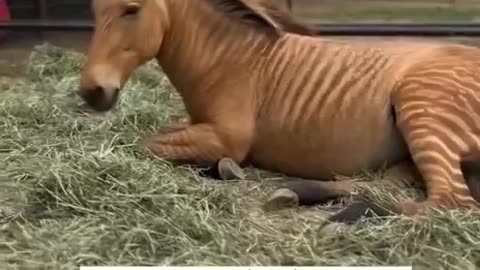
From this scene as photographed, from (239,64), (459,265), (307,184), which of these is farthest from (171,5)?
(459,265)

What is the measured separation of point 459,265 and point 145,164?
0.99m

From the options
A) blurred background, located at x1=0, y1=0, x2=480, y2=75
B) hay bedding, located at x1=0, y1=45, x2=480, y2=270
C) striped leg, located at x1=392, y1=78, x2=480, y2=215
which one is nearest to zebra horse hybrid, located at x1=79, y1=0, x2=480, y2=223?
striped leg, located at x1=392, y1=78, x2=480, y2=215

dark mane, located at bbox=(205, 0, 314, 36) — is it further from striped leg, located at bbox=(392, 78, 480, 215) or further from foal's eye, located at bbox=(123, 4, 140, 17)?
striped leg, located at bbox=(392, 78, 480, 215)

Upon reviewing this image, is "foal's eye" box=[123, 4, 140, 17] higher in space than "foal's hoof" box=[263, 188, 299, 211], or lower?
higher

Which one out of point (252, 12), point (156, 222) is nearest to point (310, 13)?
point (252, 12)

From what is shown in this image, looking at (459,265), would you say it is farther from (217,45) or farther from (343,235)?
(217,45)

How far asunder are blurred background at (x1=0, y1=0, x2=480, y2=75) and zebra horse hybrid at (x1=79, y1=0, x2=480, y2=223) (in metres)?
1.93

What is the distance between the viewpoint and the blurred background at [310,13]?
5012 millimetres

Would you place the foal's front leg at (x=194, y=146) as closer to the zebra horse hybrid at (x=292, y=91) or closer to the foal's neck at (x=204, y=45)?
the zebra horse hybrid at (x=292, y=91)

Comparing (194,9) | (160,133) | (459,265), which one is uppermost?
(194,9)

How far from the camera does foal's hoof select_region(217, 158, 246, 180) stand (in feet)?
9.44

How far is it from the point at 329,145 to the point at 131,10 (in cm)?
67

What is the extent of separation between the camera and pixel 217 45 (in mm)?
3027

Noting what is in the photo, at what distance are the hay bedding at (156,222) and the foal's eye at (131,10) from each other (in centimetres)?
40
